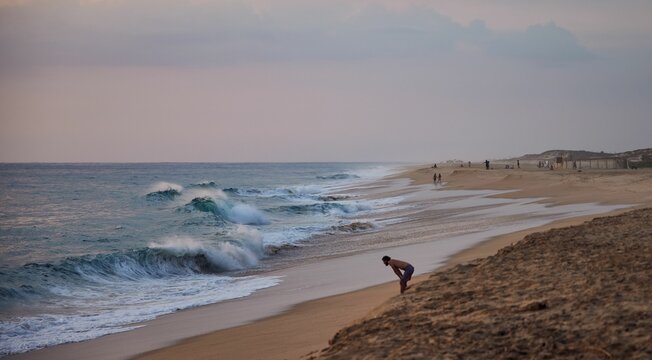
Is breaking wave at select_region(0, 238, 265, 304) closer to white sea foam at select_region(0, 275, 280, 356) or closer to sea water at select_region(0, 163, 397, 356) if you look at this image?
sea water at select_region(0, 163, 397, 356)

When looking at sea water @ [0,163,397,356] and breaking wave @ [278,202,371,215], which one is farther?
breaking wave @ [278,202,371,215]

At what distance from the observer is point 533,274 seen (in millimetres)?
8508

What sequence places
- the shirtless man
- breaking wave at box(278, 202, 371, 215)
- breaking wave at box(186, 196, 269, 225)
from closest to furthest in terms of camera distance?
the shirtless man < breaking wave at box(186, 196, 269, 225) < breaking wave at box(278, 202, 371, 215)

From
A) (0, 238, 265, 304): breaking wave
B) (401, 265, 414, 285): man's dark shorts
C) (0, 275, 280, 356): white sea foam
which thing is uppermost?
(401, 265, 414, 285): man's dark shorts

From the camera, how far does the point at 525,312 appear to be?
22.4 ft

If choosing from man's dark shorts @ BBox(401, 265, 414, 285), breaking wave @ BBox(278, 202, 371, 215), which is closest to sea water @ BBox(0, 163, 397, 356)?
breaking wave @ BBox(278, 202, 371, 215)

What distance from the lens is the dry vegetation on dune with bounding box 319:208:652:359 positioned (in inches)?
229

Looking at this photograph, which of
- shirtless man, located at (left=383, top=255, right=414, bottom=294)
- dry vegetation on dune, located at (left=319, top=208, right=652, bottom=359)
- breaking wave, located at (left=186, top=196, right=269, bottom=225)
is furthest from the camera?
breaking wave, located at (left=186, top=196, right=269, bottom=225)

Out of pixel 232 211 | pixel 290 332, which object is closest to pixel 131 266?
pixel 290 332

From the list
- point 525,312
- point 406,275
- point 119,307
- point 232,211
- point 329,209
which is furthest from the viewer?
point 329,209

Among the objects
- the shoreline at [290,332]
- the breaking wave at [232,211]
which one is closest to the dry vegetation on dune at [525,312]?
the shoreline at [290,332]

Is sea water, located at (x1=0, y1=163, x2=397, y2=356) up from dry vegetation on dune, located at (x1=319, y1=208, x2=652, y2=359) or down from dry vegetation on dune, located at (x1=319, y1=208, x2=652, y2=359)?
down

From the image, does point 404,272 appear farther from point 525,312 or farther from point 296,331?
point 525,312

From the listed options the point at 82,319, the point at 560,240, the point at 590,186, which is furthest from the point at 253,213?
the point at 560,240
